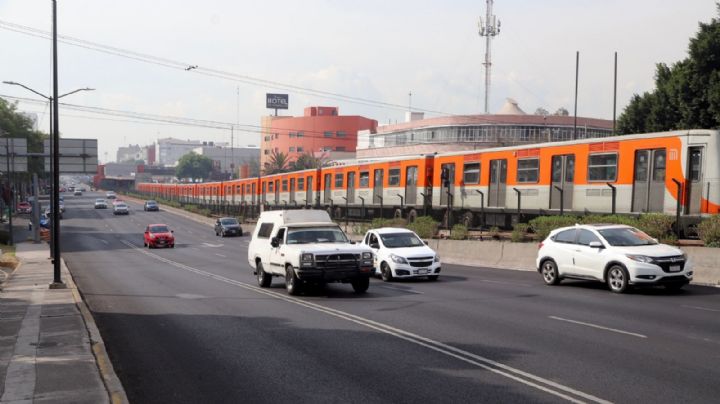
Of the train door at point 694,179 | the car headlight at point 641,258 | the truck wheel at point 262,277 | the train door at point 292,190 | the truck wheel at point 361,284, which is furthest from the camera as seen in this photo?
the train door at point 292,190

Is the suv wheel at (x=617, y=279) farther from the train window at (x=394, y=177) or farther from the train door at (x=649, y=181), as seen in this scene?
the train window at (x=394, y=177)

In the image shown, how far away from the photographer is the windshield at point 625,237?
58.9 feet

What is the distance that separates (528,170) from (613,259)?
1234cm

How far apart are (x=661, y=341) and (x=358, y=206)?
112 ft

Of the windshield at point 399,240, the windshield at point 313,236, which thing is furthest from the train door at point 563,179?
the windshield at point 313,236

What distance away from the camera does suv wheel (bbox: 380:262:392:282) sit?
22.2 m

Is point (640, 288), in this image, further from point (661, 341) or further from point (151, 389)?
point (151, 389)

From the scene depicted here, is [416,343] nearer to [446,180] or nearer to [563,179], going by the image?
[563,179]

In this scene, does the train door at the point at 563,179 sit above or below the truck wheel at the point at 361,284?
above

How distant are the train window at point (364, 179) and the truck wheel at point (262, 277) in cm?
2263

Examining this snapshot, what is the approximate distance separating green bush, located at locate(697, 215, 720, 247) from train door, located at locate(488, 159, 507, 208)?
10741mm

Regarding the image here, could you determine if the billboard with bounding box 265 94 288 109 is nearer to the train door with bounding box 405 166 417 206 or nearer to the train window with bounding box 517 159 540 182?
the train door with bounding box 405 166 417 206

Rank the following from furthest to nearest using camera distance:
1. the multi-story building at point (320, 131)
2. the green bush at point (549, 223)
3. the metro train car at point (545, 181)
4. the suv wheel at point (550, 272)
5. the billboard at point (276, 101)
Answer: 1. the billboard at point (276, 101)
2. the multi-story building at point (320, 131)
3. the green bush at point (549, 223)
4. the metro train car at point (545, 181)
5. the suv wheel at point (550, 272)

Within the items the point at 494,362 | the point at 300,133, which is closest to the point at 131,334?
the point at 494,362
